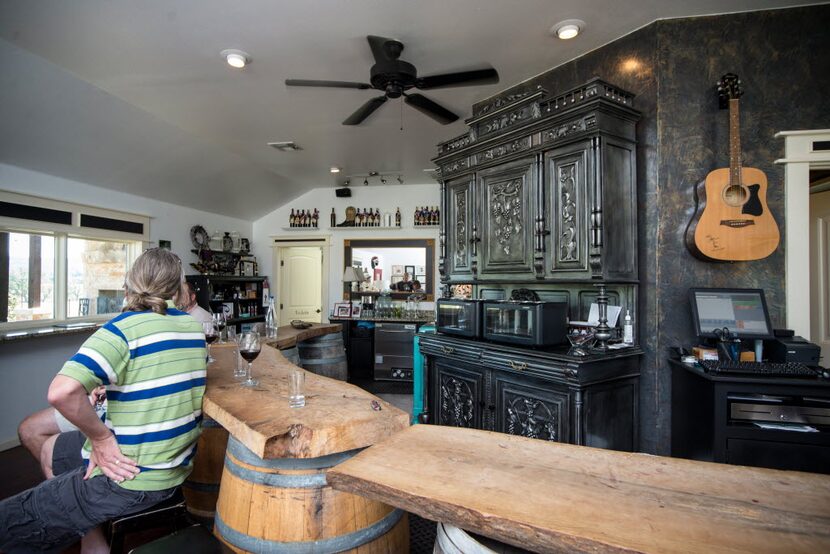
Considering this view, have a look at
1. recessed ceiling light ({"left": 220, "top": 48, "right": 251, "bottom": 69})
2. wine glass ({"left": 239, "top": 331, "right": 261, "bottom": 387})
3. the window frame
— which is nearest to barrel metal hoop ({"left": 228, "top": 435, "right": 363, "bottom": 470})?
wine glass ({"left": 239, "top": 331, "right": 261, "bottom": 387})

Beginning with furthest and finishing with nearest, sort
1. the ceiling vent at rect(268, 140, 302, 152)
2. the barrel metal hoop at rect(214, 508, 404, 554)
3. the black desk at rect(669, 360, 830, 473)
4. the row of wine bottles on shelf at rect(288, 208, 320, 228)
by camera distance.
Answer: the row of wine bottles on shelf at rect(288, 208, 320, 228)
the ceiling vent at rect(268, 140, 302, 152)
the black desk at rect(669, 360, 830, 473)
the barrel metal hoop at rect(214, 508, 404, 554)

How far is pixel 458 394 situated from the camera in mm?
3348

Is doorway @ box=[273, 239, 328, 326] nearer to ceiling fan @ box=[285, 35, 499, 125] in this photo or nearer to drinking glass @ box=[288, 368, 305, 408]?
ceiling fan @ box=[285, 35, 499, 125]

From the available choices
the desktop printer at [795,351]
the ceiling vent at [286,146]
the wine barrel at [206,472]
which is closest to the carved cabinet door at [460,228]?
the desktop printer at [795,351]

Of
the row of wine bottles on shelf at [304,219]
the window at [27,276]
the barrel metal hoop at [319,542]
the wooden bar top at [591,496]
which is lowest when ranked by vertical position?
the barrel metal hoop at [319,542]

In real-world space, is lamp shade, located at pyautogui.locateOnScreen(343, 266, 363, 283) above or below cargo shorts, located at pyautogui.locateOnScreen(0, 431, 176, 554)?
above

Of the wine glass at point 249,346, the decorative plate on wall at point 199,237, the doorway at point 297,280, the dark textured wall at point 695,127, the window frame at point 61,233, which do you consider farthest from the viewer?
the doorway at point 297,280

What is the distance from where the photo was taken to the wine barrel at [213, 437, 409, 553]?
116 cm

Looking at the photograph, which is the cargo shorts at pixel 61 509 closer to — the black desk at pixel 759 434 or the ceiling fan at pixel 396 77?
the ceiling fan at pixel 396 77

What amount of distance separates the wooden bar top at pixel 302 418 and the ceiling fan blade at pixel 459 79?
202cm

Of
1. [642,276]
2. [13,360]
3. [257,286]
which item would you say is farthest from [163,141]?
[642,276]

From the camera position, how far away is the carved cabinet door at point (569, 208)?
2742 millimetres

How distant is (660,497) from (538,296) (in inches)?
106

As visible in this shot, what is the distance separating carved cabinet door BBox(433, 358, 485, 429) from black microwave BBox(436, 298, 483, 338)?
26 cm
